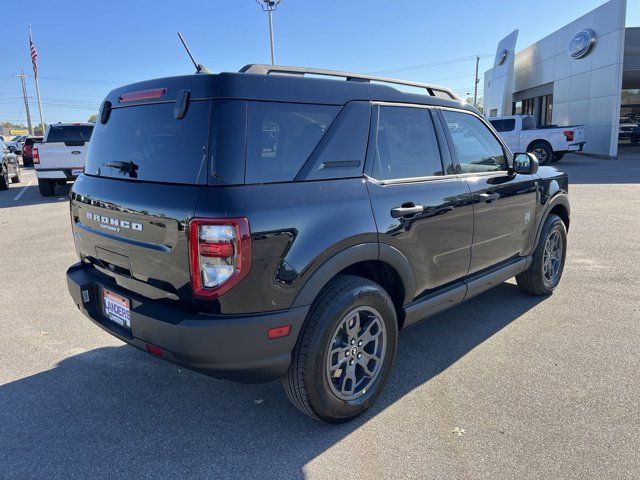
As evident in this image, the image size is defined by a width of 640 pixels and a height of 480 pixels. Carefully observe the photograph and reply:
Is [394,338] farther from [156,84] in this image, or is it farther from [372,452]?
[156,84]

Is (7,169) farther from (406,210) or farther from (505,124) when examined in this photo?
(505,124)

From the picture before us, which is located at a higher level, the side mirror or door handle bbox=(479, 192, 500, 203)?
the side mirror

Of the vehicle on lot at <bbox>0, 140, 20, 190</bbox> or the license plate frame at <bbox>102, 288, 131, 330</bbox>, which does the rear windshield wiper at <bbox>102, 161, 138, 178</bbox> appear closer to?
the license plate frame at <bbox>102, 288, 131, 330</bbox>

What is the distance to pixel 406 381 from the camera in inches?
129

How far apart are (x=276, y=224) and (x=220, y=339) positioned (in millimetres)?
596

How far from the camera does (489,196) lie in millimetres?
3721

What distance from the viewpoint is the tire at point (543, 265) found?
4.60 meters

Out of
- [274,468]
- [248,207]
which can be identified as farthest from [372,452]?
[248,207]

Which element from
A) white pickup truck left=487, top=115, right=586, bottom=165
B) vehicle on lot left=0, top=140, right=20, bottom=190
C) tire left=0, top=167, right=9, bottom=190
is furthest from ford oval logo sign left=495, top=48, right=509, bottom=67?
tire left=0, top=167, right=9, bottom=190

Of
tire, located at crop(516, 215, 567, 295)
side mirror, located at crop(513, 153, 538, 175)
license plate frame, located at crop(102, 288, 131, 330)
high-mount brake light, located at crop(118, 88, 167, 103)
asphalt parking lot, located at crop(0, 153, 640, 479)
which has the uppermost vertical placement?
high-mount brake light, located at crop(118, 88, 167, 103)

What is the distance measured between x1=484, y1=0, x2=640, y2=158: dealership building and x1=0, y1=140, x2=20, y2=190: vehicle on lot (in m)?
23.2

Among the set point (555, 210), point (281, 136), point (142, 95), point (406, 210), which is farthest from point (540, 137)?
point (142, 95)

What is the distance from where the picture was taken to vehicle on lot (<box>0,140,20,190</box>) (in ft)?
49.9

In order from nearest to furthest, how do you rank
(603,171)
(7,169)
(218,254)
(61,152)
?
(218,254)
(61,152)
(7,169)
(603,171)
